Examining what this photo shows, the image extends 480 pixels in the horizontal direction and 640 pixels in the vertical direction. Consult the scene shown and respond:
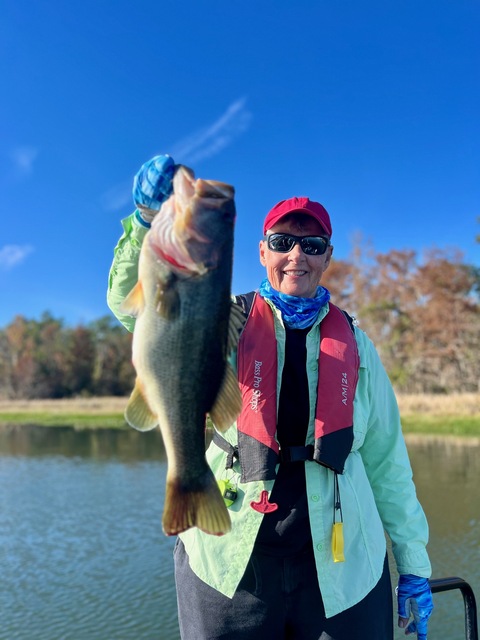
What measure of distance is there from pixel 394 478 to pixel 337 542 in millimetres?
480

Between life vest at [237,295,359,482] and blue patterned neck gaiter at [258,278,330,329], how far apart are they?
61 millimetres

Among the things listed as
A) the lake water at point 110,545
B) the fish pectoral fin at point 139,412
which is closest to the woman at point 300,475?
the fish pectoral fin at point 139,412

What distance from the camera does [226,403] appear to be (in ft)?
6.12

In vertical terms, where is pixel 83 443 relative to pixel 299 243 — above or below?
below

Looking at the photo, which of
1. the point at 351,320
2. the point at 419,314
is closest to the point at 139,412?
the point at 351,320

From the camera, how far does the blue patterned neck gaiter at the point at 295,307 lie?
2445 millimetres

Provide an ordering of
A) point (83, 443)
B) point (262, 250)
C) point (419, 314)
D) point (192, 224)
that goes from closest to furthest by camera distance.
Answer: point (192, 224)
point (262, 250)
point (83, 443)
point (419, 314)

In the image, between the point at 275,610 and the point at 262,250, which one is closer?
the point at 275,610

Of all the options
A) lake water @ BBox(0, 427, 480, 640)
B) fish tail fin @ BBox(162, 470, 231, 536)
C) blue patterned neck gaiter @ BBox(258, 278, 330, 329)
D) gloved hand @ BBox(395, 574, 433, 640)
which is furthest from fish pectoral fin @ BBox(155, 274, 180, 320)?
lake water @ BBox(0, 427, 480, 640)

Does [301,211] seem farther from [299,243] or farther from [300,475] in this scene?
[300,475]

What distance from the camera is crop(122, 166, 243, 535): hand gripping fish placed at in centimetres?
175

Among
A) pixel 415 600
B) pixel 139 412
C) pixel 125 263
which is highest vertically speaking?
pixel 125 263

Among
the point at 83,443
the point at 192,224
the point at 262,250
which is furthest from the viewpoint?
the point at 83,443

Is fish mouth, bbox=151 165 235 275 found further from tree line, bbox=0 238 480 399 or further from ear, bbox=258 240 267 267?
tree line, bbox=0 238 480 399
